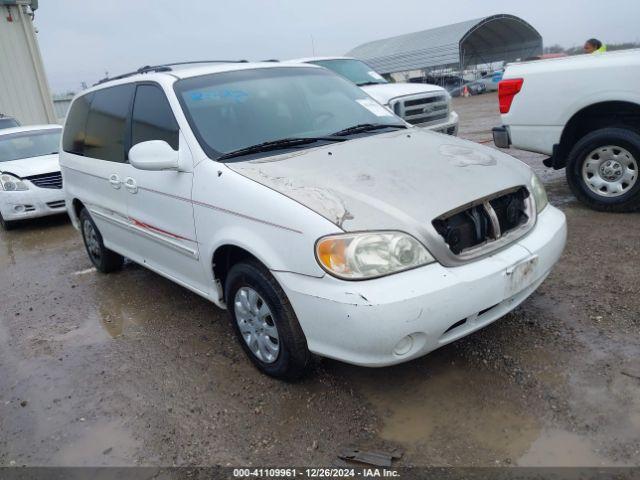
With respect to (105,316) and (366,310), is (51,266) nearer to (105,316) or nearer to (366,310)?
(105,316)

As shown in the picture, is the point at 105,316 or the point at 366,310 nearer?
the point at 366,310

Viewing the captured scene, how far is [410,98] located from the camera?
7.84 meters

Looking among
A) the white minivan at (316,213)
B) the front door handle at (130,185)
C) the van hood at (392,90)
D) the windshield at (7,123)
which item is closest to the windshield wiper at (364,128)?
the white minivan at (316,213)

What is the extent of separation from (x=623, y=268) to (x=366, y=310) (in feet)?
8.90

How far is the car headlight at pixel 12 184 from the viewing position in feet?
25.8

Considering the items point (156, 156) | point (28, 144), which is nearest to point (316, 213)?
point (156, 156)

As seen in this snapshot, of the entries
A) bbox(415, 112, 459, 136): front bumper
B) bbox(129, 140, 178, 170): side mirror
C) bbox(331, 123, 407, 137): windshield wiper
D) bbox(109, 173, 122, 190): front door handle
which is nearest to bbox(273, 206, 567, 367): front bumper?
bbox(129, 140, 178, 170): side mirror

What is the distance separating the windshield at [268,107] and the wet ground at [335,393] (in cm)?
145

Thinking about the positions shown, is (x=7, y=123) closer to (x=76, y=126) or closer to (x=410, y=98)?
(x=76, y=126)

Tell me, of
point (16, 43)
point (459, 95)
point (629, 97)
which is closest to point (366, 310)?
point (629, 97)

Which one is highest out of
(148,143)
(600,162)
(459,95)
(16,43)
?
(16,43)

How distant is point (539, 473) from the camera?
88.1 inches

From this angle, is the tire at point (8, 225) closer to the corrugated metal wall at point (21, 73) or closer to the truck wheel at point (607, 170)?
the truck wheel at point (607, 170)

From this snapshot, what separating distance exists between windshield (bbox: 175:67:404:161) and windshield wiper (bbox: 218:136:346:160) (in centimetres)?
4
